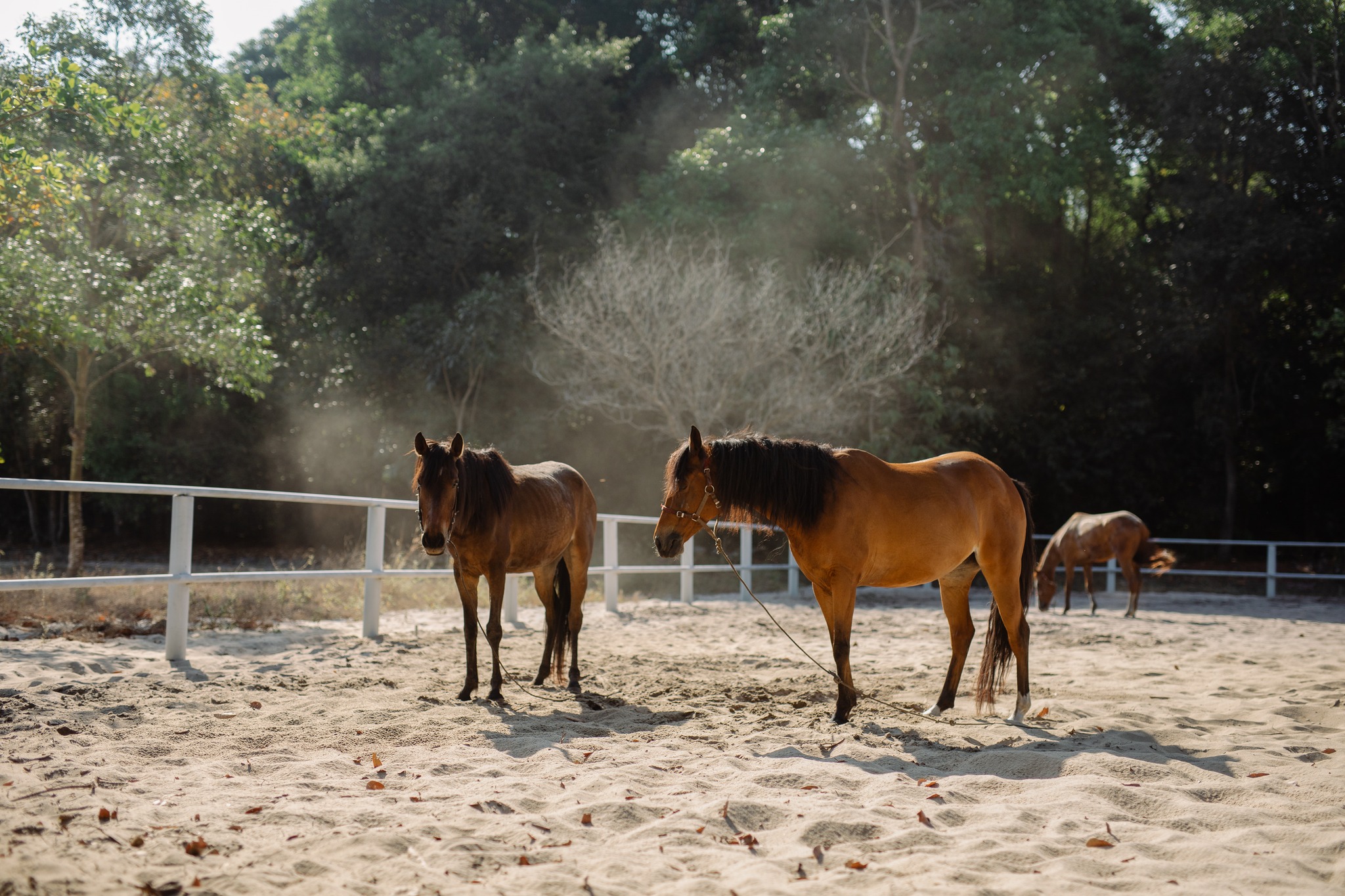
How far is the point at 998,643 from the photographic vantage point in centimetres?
519

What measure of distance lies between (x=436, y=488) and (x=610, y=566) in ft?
18.4

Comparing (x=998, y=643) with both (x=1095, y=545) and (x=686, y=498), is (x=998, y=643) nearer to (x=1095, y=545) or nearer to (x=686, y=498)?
(x=686, y=498)

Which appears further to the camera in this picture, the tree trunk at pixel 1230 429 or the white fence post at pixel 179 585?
the tree trunk at pixel 1230 429

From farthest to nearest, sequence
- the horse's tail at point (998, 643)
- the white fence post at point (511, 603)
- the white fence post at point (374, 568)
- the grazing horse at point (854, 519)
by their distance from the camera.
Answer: the white fence post at point (511, 603) < the white fence post at point (374, 568) < the horse's tail at point (998, 643) < the grazing horse at point (854, 519)

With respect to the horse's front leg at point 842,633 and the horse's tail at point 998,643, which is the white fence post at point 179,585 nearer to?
the horse's front leg at point 842,633

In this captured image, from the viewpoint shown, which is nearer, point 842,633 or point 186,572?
point 842,633

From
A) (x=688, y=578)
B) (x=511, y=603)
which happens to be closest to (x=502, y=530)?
(x=511, y=603)

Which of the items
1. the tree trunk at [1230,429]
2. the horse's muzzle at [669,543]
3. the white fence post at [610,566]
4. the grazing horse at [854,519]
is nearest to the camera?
the horse's muzzle at [669,543]

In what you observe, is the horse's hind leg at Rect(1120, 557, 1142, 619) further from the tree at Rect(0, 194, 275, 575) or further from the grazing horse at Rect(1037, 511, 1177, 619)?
the tree at Rect(0, 194, 275, 575)

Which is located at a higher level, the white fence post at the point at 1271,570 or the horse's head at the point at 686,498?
the horse's head at the point at 686,498

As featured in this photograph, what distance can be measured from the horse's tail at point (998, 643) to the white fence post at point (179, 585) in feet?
15.9

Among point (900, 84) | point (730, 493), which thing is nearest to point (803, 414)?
point (900, 84)

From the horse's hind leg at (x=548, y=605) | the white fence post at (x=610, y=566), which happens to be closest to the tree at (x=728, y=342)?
the white fence post at (x=610, y=566)

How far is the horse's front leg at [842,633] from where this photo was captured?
4668 mm
